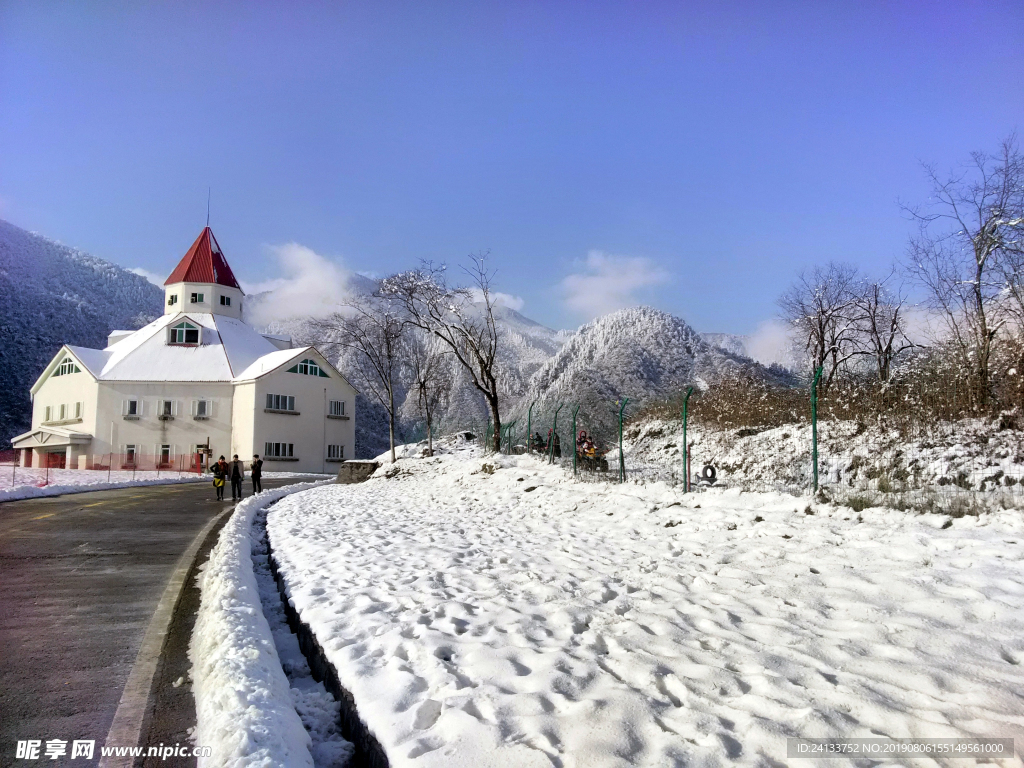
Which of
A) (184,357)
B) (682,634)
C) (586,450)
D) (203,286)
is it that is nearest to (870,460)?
(586,450)

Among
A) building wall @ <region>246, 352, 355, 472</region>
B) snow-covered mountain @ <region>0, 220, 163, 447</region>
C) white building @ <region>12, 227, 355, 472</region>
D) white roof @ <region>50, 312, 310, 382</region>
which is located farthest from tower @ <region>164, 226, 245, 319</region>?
snow-covered mountain @ <region>0, 220, 163, 447</region>

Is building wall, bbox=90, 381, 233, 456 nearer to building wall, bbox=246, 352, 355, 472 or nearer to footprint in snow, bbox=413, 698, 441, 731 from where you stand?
building wall, bbox=246, 352, 355, 472

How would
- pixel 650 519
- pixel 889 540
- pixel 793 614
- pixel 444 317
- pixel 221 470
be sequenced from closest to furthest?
1. pixel 793 614
2. pixel 889 540
3. pixel 650 519
4. pixel 221 470
5. pixel 444 317

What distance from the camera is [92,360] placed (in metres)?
50.2

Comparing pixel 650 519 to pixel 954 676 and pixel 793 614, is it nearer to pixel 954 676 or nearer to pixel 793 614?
pixel 793 614

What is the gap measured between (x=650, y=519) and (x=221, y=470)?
17533mm

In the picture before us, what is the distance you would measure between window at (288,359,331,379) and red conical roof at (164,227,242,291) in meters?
14.9

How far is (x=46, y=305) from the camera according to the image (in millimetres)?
107438

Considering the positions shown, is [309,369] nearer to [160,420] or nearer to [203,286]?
[160,420]

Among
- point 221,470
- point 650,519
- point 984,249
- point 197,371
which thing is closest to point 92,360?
point 197,371

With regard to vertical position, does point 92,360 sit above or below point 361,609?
above

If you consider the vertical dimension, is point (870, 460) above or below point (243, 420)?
below

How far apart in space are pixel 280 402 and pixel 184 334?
1160 centimetres

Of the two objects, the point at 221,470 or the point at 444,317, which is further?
the point at 444,317
